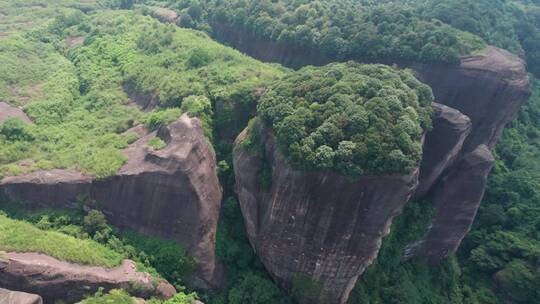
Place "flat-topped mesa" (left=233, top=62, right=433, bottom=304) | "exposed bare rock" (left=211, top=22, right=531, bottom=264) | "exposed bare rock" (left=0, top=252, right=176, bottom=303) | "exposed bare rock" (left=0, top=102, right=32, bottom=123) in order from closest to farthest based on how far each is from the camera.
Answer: "exposed bare rock" (left=0, top=252, right=176, bottom=303), "flat-topped mesa" (left=233, top=62, right=433, bottom=304), "exposed bare rock" (left=0, top=102, right=32, bottom=123), "exposed bare rock" (left=211, top=22, right=531, bottom=264)

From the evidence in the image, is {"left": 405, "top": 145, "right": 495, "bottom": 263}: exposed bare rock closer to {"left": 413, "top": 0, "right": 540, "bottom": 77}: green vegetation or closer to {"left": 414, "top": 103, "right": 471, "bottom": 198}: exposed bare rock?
{"left": 414, "top": 103, "right": 471, "bottom": 198}: exposed bare rock

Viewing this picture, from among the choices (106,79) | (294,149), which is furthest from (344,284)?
(106,79)

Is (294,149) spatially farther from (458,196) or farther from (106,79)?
(106,79)

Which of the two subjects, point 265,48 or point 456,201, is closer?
point 456,201

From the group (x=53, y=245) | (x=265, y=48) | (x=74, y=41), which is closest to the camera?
(x=53, y=245)

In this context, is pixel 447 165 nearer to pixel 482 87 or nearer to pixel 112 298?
pixel 482 87

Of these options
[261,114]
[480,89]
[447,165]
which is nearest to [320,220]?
[261,114]

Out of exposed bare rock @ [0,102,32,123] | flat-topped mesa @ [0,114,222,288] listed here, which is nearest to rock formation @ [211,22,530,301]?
flat-topped mesa @ [0,114,222,288]
